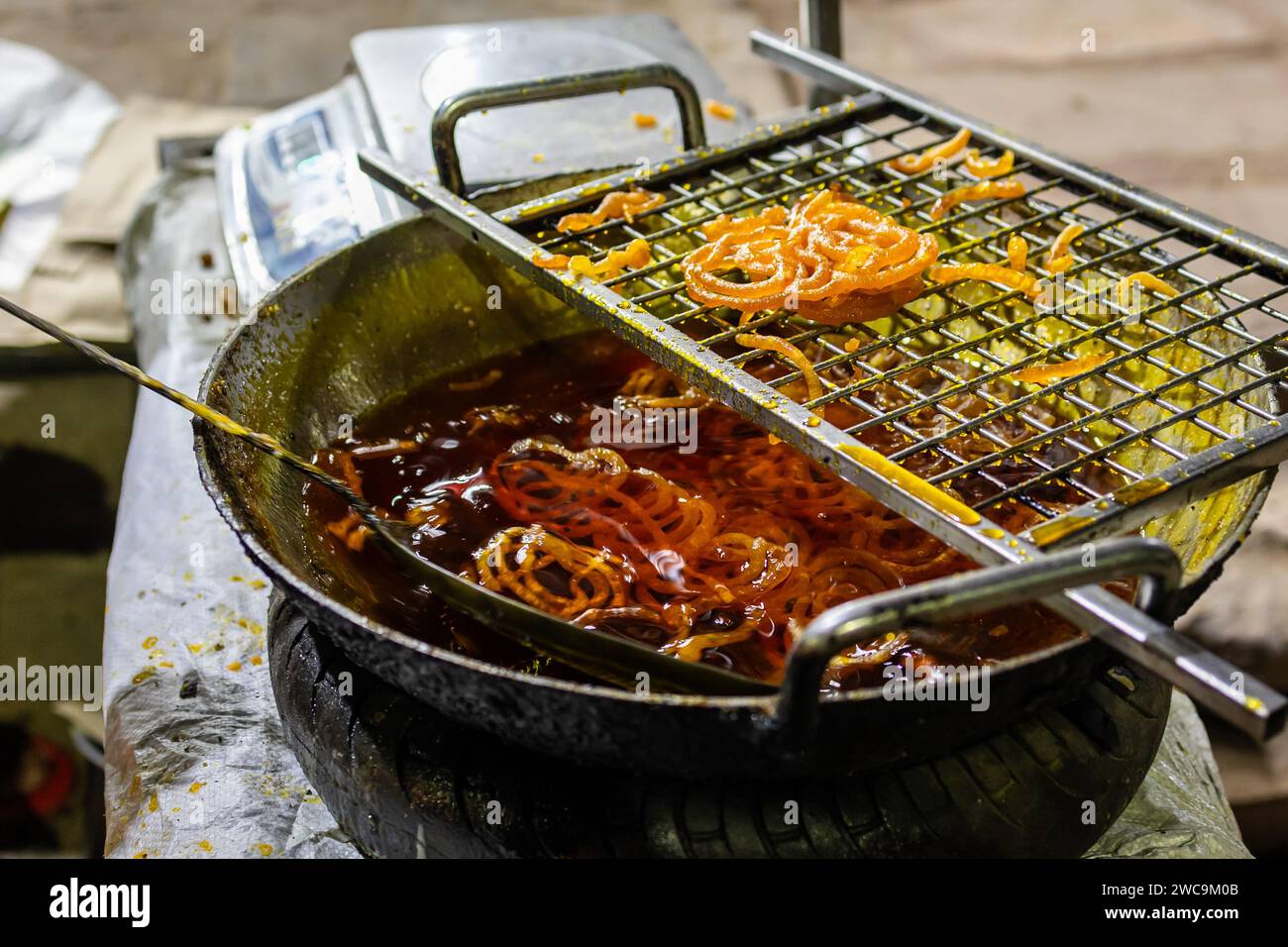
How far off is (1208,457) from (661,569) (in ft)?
2.87

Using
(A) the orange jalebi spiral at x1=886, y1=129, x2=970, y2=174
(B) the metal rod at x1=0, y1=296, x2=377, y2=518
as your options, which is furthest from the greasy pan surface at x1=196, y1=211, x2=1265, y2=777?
(A) the orange jalebi spiral at x1=886, y1=129, x2=970, y2=174

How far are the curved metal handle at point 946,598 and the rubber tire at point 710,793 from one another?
0.37m

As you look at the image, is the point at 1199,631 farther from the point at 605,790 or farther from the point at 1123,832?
the point at 605,790

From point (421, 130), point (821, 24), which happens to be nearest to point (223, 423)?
point (421, 130)

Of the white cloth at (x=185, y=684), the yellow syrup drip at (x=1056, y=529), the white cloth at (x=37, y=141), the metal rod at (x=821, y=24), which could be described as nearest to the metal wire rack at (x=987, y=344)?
the yellow syrup drip at (x=1056, y=529)

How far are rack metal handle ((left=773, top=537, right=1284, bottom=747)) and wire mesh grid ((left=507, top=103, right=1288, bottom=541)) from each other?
12.9 inches

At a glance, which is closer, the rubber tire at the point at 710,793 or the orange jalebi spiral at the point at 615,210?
the rubber tire at the point at 710,793

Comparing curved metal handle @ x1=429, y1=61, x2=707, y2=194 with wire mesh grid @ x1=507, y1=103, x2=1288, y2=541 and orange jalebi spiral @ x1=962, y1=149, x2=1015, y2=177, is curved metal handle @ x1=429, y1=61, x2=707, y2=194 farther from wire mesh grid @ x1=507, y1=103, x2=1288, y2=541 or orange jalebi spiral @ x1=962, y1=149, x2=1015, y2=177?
orange jalebi spiral @ x1=962, y1=149, x2=1015, y2=177

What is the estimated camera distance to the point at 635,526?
7.36 feet

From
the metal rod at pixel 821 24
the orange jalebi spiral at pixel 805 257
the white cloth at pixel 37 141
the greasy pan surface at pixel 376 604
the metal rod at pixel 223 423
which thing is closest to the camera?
the greasy pan surface at pixel 376 604

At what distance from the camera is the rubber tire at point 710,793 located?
1.79m

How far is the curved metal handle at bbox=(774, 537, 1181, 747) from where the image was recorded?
4.50 feet

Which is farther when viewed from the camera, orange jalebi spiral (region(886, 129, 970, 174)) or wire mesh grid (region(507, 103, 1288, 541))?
orange jalebi spiral (region(886, 129, 970, 174))

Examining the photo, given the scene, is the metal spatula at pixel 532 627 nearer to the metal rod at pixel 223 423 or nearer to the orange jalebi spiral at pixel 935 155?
the metal rod at pixel 223 423
